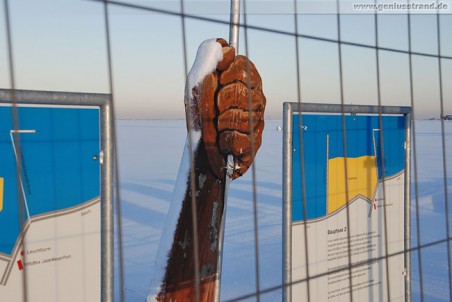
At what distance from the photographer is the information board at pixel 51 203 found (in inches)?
49.1

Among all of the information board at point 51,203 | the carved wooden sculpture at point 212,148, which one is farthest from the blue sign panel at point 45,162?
the carved wooden sculpture at point 212,148

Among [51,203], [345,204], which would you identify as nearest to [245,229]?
[345,204]

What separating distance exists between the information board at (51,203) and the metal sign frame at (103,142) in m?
0.07

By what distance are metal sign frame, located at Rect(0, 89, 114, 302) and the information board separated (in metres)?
0.07

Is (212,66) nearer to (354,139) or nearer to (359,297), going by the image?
(354,139)

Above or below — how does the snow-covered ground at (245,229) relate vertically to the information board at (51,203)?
below

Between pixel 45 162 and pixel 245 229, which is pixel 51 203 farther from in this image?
pixel 245 229

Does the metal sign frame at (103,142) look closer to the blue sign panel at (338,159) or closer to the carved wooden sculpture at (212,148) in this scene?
the carved wooden sculpture at (212,148)

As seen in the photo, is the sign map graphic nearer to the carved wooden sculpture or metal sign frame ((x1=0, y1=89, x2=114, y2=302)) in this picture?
the carved wooden sculpture

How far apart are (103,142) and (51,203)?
0.20 meters

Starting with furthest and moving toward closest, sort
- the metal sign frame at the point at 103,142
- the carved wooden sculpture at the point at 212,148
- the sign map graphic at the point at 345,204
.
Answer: the sign map graphic at the point at 345,204 → the carved wooden sculpture at the point at 212,148 → the metal sign frame at the point at 103,142

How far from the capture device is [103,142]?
4.08ft

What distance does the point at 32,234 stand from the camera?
49.6 inches

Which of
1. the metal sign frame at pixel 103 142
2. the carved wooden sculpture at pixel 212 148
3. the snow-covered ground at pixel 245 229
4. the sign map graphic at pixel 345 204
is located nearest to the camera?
the metal sign frame at pixel 103 142
